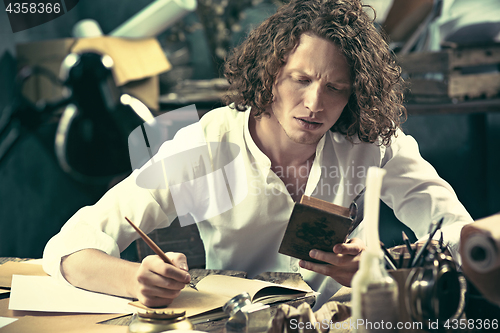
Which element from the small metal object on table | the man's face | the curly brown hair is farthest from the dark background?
the small metal object on table

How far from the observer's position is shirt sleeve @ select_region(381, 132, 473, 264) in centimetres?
124

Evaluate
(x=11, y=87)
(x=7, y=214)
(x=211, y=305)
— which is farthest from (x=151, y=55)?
(x=211, y=305)

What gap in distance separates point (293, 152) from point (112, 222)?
57 centimetres

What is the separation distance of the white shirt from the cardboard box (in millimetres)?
1351

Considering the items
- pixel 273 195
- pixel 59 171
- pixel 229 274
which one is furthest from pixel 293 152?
pixel 59 171

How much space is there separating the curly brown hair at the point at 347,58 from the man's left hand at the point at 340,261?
48cm

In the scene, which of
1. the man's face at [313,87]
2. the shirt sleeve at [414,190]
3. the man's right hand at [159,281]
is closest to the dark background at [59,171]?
the shirt sleeve at [414,190]

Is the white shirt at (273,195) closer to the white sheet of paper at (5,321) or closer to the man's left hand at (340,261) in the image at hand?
the man's left hand at (340,261)

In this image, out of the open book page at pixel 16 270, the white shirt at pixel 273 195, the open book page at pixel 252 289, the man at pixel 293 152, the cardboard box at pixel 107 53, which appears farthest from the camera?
the cardboard box at pixel 107 53

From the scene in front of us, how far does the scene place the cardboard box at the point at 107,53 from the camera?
245cm

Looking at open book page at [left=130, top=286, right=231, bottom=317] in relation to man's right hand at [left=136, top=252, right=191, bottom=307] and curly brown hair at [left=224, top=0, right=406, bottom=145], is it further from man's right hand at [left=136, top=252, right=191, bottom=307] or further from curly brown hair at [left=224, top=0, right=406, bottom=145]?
curly brown hair at [left=224, top=0, right=406, bottom=145]

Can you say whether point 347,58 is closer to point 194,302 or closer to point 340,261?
point 340,261

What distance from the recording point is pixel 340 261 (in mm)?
879

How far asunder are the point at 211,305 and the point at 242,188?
526mm
